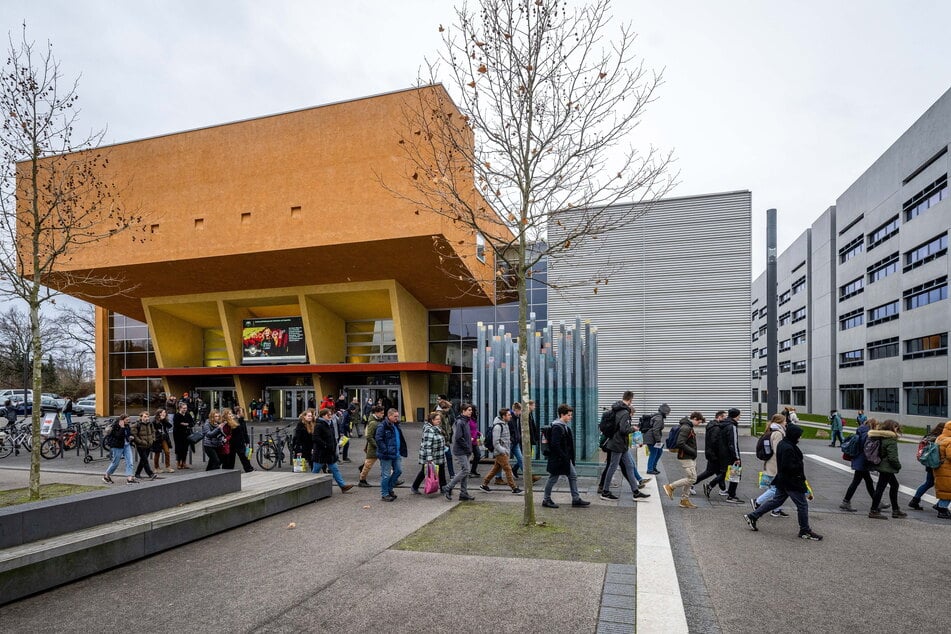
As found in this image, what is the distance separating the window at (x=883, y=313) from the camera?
1428 inches

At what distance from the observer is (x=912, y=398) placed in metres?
33.8

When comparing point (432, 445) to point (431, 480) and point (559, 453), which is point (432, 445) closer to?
point (431, 480)

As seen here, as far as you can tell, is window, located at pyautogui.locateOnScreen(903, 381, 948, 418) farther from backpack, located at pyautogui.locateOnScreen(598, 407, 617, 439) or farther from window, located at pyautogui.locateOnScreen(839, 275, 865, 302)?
backpack, located at pyautogui.locateOnScreen(598, 407, 617, 439)

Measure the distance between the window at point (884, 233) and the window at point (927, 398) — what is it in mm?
10157

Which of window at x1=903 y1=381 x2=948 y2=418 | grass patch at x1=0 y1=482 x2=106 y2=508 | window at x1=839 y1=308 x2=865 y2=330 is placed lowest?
window at x1=903 y1=381 x2=948 y2=418

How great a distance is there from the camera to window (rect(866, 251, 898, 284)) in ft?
119

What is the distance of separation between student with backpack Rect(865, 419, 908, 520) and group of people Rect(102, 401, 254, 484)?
1148 cm

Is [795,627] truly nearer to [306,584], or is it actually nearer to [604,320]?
[306,584]

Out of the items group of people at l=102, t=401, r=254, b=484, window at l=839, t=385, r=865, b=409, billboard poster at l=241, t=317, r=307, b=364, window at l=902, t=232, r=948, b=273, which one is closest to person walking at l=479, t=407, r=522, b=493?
group of people at l=102, t=401, r=254, b=484

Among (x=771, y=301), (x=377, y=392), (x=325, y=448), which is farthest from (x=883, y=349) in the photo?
(x=325, y=448)

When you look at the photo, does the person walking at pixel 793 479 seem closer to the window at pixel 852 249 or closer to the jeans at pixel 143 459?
the jeans at pixel 143 459

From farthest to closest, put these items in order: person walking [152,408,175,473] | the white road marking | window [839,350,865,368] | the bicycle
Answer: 1. window [839,350,865,368]
2. the bicycle
3. person walking [152,408,175,473]
4. the white road marking

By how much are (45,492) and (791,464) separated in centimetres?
1260

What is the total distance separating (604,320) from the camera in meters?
26.8
